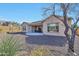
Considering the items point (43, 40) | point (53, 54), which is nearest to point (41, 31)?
point (43, 40)

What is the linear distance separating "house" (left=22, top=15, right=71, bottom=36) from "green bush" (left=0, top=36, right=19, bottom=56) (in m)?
0.29

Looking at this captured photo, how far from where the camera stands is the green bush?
3.70 meters

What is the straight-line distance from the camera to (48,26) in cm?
380

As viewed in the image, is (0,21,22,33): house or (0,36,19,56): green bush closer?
(0,36,19,56): green bush

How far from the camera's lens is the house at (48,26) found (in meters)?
3.80

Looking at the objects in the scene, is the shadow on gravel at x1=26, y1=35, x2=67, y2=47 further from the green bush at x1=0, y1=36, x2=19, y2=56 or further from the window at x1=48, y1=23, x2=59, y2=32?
the green bush at x1=0, y1=36, x2=19, y2=56

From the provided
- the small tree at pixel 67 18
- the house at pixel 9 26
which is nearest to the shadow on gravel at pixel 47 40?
the small tree at pixel 67 18

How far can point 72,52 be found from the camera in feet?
12.5

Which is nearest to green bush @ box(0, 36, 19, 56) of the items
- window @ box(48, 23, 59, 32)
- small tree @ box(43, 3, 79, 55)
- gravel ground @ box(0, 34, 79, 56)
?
gravel ground @ box(0, 34, 79, 56)

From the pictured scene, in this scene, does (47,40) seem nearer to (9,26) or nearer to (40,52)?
(40,52)

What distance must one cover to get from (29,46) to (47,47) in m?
0.30

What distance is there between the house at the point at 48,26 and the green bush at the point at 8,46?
0.95 feet

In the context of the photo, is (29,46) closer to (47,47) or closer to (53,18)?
(47,47)

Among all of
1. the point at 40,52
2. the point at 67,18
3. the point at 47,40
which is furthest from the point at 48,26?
the point at 40,52
